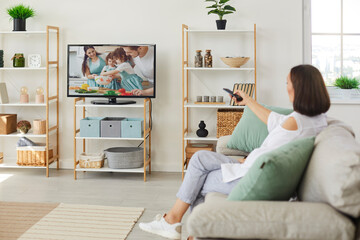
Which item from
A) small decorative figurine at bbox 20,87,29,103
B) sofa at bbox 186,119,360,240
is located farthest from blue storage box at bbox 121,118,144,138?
sofa at bbox 186,119,360,240

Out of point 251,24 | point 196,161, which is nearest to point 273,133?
point 196,161

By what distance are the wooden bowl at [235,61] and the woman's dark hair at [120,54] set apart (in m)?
0.98

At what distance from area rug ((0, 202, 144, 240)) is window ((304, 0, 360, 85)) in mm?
2587

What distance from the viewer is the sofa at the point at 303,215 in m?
1.70

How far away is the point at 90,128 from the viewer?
15.6 feet

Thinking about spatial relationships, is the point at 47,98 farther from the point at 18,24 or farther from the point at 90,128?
the point at 18,24

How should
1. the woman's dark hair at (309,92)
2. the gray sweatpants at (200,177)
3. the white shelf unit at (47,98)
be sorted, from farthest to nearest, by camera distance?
the white shelf unit at (47,98), the gray sweatpants at (200,177), the woman's dark hair at (309,92)

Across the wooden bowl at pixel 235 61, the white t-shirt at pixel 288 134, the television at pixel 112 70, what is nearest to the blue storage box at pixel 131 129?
the television at pixel 112 70

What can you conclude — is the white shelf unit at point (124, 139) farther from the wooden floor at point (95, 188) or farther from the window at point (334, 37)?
the window at point (334, 37)

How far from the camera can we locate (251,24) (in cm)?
494

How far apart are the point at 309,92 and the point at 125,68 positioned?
278 cm

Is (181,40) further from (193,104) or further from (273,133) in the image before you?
(273,133)

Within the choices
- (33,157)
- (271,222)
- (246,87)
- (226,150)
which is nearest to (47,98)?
(33,157)

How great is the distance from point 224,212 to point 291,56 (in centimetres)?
345
